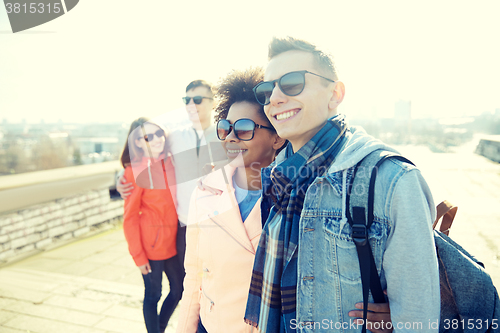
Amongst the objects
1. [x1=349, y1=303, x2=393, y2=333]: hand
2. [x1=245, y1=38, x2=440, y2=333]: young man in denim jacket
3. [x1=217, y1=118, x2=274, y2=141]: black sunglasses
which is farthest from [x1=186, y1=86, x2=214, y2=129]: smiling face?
[x1=349, y1=303, x2=393, y2=333]: hand

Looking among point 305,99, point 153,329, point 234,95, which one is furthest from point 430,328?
point 153,329

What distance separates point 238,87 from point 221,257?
101 centimetres

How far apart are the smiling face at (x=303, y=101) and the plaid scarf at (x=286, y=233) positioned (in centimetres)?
6

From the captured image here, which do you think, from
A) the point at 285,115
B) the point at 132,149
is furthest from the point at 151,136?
the point at 285,115

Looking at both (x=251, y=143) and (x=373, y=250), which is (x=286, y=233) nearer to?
(x=373, y=250)

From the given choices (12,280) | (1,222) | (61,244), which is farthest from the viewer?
(61,244)

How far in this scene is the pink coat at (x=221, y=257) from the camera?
1.50m

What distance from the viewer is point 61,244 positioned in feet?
17.1

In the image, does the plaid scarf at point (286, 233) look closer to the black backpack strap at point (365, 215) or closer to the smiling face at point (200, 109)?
the black backpack strap at point (365, 215)

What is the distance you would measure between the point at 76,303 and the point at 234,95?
125 inches

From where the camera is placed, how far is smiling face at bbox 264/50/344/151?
4.09ft

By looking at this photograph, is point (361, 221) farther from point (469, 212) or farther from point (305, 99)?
point (469, 212)

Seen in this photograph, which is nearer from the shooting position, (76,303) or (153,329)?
(153,329)

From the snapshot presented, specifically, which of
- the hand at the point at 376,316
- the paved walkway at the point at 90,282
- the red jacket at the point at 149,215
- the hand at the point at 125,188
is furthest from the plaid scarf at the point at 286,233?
the paved walkway at the point at 90,282
